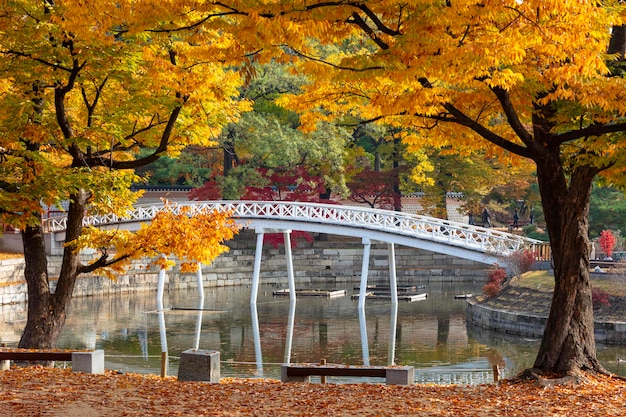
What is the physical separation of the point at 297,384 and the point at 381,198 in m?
39.0

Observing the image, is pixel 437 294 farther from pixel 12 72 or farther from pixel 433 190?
pixel 12 72

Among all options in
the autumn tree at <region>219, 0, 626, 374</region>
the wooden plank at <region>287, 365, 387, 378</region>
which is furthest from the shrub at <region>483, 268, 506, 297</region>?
the wooden plank at <region>287, 365, 387, 378</region>

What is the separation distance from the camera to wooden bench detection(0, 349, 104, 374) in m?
15.9

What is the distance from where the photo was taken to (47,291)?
20.0 metres

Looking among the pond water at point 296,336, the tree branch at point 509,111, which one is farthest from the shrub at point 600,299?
the tree branch at point 509,111

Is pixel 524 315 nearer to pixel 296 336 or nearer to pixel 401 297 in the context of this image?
pixel 296 336

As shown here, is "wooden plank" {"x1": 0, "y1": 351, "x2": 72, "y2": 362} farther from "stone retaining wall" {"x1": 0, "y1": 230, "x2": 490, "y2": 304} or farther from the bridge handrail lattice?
"stone retaining wall" {"x1": 0, "y1": 230, "x2": 490, "y2": 304}

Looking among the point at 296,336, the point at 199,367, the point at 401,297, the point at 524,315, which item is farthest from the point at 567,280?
the point at 401,297

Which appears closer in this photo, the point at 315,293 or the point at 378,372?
the point at 378,372

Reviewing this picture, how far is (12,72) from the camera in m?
17.5

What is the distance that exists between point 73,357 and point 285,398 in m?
4.39

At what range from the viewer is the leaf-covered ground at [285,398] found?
12250mm

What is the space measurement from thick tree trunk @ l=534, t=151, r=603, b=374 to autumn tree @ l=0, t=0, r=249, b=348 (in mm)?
5593

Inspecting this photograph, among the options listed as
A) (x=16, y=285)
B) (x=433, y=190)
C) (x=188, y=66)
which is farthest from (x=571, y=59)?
(x=433, y=190)
